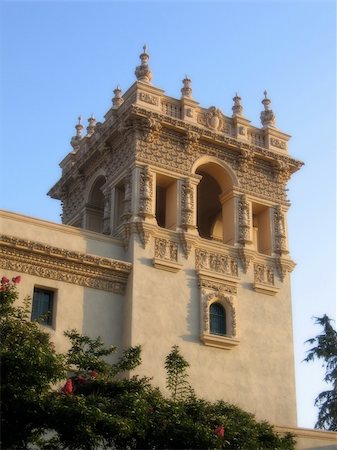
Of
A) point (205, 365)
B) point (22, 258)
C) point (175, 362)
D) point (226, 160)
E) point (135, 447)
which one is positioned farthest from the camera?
point (226, 160)

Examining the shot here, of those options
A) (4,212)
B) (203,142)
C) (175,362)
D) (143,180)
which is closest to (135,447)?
(175,362)

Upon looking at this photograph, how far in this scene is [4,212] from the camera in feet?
75.3

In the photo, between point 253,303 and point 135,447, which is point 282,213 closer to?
point 253,303

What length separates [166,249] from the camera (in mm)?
25000

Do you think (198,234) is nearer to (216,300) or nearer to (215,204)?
(216,300)

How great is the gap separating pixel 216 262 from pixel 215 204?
19.1 feet

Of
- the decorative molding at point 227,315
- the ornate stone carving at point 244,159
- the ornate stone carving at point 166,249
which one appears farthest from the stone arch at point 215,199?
the ornate stone carving at point 166,249

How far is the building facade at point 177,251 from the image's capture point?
76.2 ft

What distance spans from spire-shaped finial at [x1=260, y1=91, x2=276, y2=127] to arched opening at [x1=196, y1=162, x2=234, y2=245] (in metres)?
Result: 2.96

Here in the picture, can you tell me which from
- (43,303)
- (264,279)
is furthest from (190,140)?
(43,303)

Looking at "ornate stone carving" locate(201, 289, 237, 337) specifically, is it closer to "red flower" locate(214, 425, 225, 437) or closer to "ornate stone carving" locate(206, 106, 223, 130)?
"ornate stone carving" locate(206, 106, 223, 130)

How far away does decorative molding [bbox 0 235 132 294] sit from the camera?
22.4 metres

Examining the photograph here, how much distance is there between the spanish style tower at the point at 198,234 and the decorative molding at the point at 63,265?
0.56m

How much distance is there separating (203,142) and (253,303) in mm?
5912
